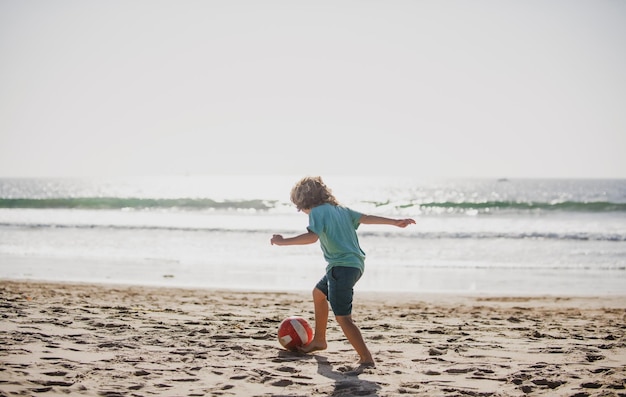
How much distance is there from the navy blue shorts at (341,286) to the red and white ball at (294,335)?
60 cm

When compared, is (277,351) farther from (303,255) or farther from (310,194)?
(303,255)

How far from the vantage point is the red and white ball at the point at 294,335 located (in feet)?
17.9

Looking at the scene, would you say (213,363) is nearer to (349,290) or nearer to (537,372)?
(349,290)

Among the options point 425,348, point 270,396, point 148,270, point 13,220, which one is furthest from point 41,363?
point 13,220

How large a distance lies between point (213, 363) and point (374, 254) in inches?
478

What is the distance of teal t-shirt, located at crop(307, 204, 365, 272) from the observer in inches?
193

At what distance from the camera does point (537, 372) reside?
189 inches

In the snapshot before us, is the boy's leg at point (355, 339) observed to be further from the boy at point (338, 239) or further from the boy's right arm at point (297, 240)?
the boy's right arm at point (297, 240)

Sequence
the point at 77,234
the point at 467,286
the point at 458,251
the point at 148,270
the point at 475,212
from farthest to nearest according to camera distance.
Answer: the point at 475,212
the point at 77,234
the point at 458,251
the point at 148,270
the point at 467,286

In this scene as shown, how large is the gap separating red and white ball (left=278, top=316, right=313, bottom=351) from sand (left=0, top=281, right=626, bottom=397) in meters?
0.10

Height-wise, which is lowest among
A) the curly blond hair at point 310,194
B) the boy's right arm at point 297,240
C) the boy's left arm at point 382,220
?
the boy's right arm at point 297,240

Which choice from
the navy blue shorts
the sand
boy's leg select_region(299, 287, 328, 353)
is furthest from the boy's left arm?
the sand

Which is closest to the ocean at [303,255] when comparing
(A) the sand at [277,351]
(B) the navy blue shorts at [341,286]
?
(A) the sand at [277,351]

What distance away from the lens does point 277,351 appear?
549cm
